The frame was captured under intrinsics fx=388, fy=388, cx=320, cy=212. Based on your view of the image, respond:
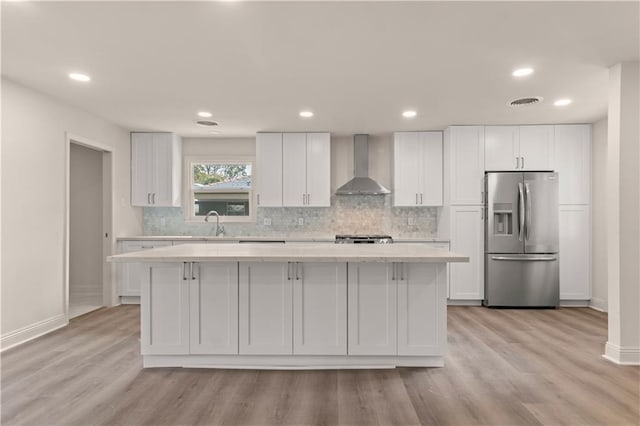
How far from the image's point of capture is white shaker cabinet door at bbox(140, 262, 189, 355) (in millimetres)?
2930

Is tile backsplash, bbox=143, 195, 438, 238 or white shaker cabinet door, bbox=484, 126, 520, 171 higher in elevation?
white shaker cabinet door, bbox=484, 126, 520, 171

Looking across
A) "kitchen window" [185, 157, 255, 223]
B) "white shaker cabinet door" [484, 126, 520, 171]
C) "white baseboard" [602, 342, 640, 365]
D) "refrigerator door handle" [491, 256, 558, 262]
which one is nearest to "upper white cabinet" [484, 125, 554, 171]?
"white shaker cabinet door" [484, 126, 520, 171]

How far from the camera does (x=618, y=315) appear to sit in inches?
122

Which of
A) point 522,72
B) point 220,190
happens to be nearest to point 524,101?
point 522,72

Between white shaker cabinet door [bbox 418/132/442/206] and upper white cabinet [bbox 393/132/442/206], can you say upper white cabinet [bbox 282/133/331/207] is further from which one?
white shaker cabinet door [bbox 418/132/442/206]

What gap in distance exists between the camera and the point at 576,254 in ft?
16.8

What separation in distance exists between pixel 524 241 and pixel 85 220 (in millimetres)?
5906

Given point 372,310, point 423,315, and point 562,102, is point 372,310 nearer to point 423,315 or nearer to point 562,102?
point 423,315

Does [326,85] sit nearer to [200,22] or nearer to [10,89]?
[200,22]

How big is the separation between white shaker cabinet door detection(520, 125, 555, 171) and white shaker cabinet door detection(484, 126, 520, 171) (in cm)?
8

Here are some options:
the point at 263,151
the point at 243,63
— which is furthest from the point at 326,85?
the point at 263,151

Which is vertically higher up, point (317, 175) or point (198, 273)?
point (317, 175)

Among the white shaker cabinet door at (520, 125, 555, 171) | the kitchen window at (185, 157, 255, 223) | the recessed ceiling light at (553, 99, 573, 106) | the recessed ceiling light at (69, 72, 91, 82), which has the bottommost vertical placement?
the kitchen window at (185, 157, 255, 223)

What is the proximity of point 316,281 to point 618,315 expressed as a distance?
2423mm
